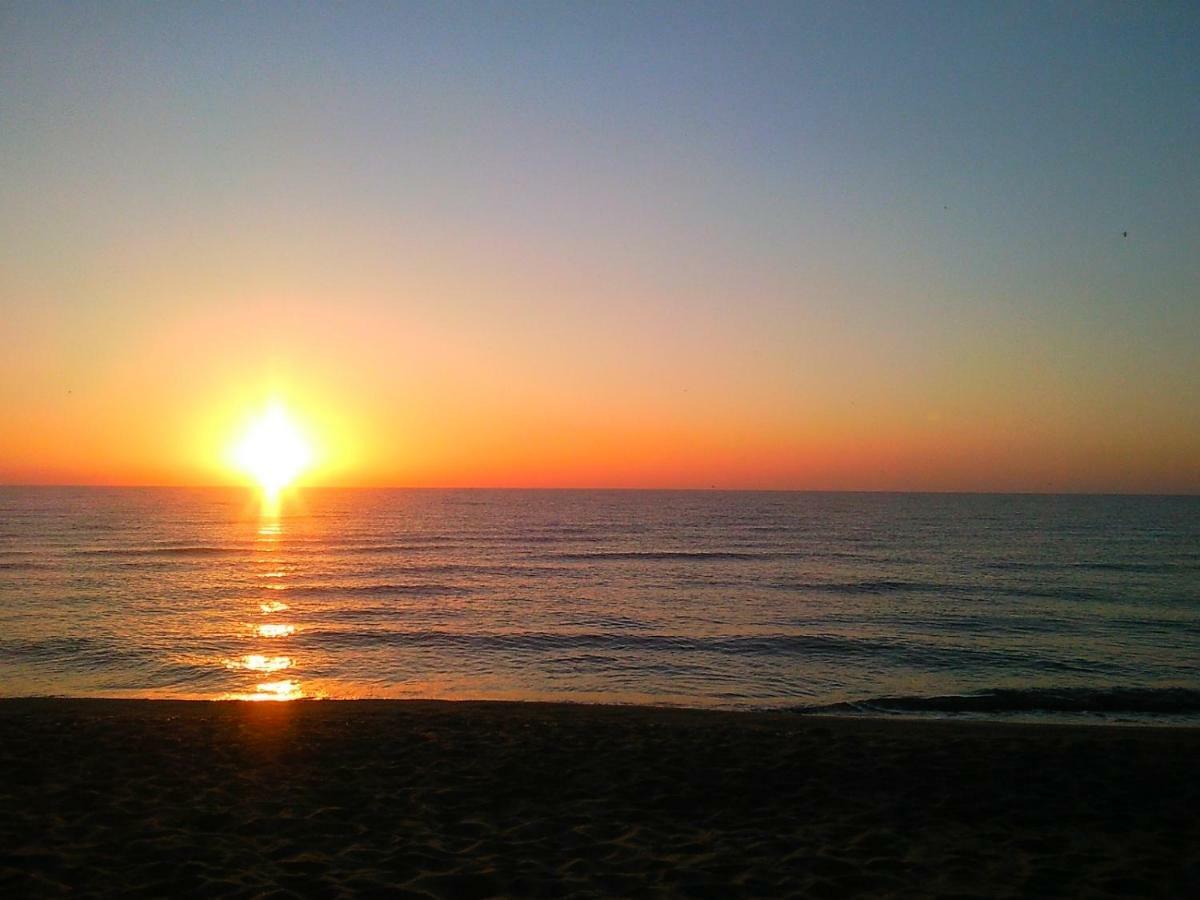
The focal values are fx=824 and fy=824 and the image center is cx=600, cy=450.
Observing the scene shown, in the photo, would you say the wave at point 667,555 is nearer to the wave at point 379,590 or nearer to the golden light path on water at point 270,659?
the wave at point 379,590

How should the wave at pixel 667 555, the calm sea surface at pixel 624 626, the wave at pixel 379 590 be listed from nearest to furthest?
the calm sea surface at pixel 624 626 → the wave at pixel 379 590 → the wave at pixel 667 555

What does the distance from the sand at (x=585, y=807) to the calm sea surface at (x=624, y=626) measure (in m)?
4.41

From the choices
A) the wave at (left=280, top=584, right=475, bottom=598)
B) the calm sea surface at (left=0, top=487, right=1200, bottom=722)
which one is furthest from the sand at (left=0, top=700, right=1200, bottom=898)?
the wave at (left=280, top=584, right=475, bottom=598)

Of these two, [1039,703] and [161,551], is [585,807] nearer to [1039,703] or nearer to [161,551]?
[1039,703]

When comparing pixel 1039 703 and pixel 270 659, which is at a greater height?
pixel 1039 703

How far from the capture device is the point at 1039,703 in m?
16.4

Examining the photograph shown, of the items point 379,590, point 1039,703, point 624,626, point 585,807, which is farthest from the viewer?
point 379,590

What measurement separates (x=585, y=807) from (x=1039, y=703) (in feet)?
37.4

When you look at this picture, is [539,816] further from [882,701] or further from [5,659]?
[5,659]

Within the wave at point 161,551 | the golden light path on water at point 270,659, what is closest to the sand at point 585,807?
the golden light path on water at point 270,659

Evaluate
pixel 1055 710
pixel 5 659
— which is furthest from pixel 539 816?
pixel 5 659

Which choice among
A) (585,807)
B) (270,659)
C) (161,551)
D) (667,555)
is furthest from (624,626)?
(161,551)

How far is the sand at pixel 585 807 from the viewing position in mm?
7191

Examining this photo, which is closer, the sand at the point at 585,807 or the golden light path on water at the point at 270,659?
the sand at the point at 585,807
